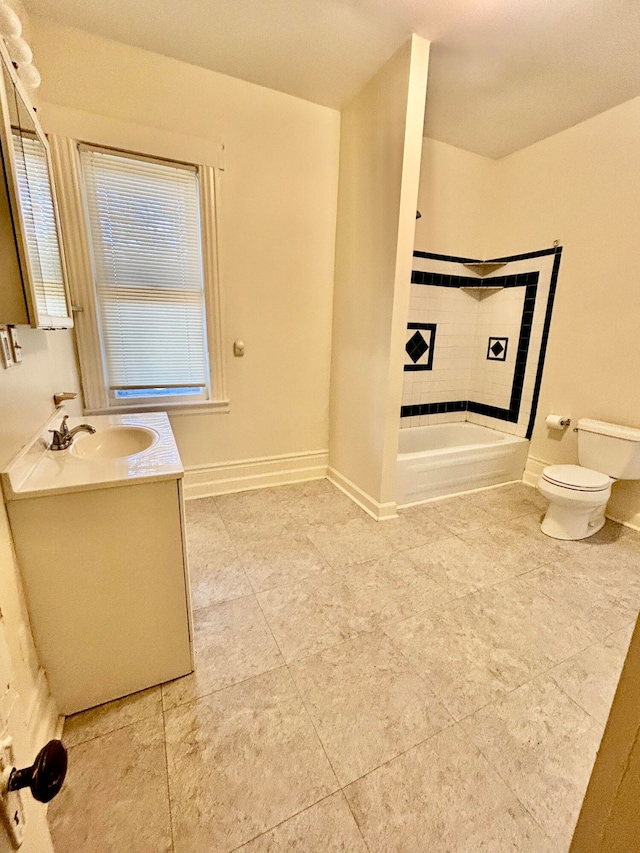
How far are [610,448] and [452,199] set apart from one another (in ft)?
7.48

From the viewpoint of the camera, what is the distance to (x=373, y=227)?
91.5 inches

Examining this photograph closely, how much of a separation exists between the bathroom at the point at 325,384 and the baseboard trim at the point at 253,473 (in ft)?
0.05

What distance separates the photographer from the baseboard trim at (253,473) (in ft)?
8.87

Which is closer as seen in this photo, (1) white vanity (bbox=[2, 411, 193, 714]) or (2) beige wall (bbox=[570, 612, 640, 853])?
(2) beige wall (bbox=[570, 612, 640, 853])

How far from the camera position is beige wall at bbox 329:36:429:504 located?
203 centimetres

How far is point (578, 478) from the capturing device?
2.26 meters

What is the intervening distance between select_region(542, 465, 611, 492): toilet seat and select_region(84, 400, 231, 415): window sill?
219 centimetres

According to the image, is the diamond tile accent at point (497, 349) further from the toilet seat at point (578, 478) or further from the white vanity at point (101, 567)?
the white vanity at point (101, 567)

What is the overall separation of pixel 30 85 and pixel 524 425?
11.7ft


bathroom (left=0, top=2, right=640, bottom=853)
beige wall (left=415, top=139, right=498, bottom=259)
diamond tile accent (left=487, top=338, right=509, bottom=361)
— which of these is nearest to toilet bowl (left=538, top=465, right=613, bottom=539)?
bathroom (left=0, top=2, right=640, bottom=853)

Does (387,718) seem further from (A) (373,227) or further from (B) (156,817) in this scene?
(A) (373,227)

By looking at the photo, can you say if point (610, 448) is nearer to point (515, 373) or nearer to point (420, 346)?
point (515, 373)

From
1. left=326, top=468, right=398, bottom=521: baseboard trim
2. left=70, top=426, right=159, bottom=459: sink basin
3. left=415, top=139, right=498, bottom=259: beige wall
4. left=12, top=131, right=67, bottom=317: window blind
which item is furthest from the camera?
left=415, top=139, right=498, bottom=259: beige wall

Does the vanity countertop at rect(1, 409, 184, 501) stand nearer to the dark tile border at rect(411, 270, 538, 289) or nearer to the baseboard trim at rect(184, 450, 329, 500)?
the baseboard trim at rect(184, 450, 329, 500)
